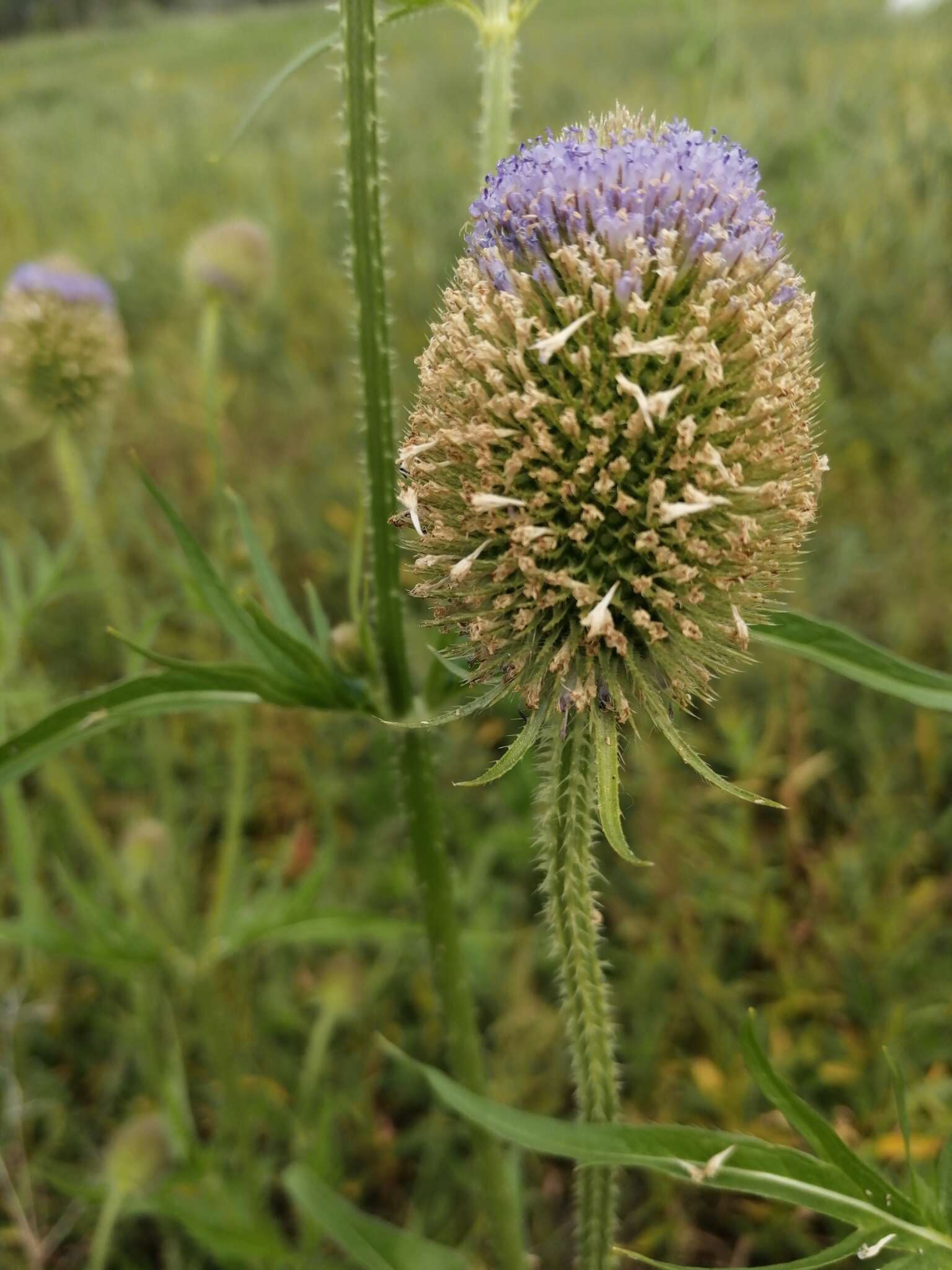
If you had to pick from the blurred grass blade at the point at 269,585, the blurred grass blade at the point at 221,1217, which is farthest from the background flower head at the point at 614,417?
the blurred grass blade at the point at 221,1217

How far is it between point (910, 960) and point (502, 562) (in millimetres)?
2143

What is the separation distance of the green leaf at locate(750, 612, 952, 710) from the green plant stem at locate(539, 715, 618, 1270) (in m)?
0.36

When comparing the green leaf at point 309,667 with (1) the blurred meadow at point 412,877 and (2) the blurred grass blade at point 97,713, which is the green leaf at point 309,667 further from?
(1) the blurred meadow at point 412,877

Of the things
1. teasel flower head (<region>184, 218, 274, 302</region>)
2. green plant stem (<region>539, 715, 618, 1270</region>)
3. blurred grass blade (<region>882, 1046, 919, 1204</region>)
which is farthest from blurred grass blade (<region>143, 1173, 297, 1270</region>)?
teasel flower head (<region>184, 218, 274, 302</region>)

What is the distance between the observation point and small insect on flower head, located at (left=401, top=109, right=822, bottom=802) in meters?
1.42

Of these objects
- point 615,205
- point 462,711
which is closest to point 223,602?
point 462,711

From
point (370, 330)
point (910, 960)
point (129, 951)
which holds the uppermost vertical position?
point (370, 330)

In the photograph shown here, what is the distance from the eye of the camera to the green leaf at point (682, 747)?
4.31 feet

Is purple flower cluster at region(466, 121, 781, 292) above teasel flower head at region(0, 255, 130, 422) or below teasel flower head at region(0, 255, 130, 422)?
below

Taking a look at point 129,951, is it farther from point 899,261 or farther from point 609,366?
point 899,261

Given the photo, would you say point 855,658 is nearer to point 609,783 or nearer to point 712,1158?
point 609,783

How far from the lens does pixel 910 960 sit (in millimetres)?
2883

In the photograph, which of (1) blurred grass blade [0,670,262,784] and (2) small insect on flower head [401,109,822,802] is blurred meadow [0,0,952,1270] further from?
(1) blurred grass blade [0,670,262,784]

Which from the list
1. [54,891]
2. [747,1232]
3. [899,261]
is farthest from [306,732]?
[899,261]
